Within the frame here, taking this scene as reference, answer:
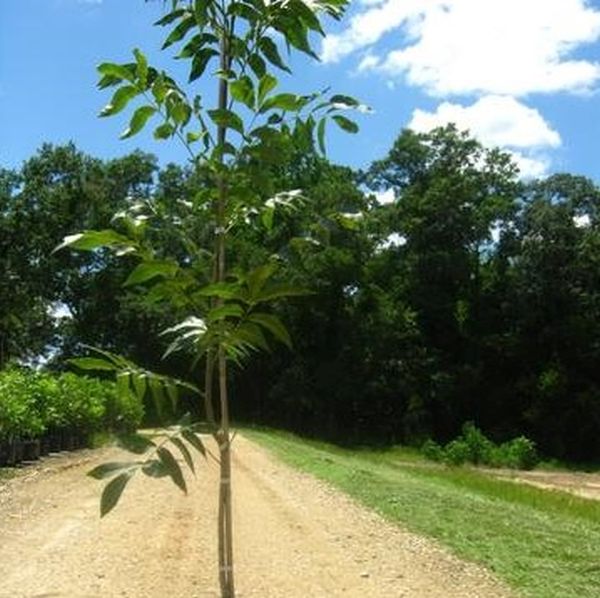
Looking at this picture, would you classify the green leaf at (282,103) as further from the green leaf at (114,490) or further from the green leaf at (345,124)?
the green leaf at (114,490)

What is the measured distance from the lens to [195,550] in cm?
923

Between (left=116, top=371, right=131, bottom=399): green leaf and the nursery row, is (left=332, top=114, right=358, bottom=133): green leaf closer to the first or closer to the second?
(left=116, top=371, right=131, bottom=399): green leaf

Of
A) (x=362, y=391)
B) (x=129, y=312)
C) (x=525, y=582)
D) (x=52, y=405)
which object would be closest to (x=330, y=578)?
(x=525, y=582)

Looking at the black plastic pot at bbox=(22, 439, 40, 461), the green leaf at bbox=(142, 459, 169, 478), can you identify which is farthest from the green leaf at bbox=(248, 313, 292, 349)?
the black plastic pot at bbox=(22, 439, 40, 461)

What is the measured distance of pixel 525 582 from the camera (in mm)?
8734

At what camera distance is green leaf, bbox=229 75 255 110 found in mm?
3098

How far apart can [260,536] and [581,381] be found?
45.2 metres

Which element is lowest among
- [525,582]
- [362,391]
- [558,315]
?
[525,582]

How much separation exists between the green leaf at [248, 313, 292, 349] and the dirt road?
177 cm

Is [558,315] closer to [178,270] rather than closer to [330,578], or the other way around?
[330,578]

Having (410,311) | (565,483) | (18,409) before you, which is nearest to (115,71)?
(18,409)

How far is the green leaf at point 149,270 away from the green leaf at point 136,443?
437 millimetres

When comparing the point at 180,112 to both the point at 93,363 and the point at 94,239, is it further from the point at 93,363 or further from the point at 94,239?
the point at 93,363

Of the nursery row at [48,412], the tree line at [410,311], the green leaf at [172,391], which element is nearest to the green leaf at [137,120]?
the green leaf at [172,391]
